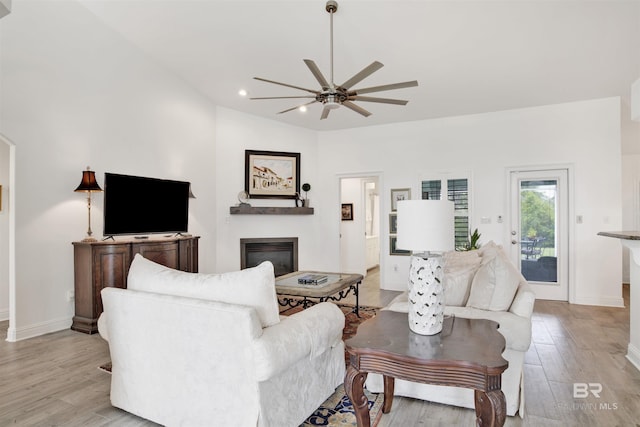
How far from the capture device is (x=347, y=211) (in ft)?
25.9

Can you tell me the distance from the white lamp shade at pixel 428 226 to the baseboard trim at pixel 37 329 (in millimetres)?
3973

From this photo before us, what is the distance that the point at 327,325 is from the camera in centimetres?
219

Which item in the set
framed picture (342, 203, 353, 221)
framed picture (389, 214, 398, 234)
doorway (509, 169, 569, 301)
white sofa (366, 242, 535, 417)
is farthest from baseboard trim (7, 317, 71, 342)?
doorway (509, 169, 569, 301)

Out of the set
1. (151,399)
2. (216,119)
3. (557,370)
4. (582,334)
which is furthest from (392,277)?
(151,399)

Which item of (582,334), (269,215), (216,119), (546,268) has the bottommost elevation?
(582,334)

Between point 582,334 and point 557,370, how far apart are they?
1.27 meters

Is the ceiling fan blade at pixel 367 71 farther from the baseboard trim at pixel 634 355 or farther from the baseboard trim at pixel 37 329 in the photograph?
the baseboard trim at pixel 37 329

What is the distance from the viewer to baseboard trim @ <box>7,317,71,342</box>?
358cm

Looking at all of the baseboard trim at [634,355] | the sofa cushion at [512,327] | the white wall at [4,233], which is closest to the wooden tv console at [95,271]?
the white wall at [4,233]

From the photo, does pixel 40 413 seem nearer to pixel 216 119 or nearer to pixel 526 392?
pixel 526 392

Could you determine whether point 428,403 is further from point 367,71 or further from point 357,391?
point 367,71

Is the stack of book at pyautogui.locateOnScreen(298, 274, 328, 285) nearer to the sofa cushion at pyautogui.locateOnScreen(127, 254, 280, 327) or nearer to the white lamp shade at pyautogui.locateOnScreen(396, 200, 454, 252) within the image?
the sofa cushion at pyautogui.locateOnScreen(127, 254, 280, 327)

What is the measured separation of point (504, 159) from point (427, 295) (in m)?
4.53

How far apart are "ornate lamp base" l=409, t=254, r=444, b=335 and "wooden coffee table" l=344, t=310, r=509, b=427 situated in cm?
5
